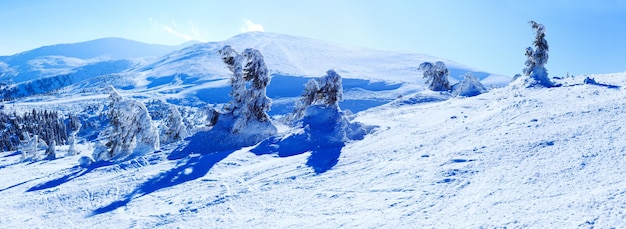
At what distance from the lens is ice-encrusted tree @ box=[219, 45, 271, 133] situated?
69.4ft

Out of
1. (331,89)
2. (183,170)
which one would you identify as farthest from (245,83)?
(183,170)

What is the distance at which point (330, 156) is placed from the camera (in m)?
14.2

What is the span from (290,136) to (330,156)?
380 cm

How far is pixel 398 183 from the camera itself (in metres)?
9.91

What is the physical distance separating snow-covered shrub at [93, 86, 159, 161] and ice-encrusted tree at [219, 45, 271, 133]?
4217 millimetres

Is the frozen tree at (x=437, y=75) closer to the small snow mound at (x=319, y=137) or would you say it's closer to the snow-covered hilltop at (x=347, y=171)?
the snow-covered hilltop at (x=347, y=171)

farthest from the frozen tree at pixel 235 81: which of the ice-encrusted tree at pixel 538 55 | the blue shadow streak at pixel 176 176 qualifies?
the ice-encrusted tree at pixel 538 55

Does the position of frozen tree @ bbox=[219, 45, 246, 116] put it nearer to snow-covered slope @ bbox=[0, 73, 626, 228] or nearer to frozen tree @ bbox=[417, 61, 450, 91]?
snow-covered slope @ bbox=[0, 73, 626, 228]

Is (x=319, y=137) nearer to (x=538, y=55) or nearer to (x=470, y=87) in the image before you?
(x=538, y=55)

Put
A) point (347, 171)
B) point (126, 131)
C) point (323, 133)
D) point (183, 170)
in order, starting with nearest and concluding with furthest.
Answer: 1. point (347, 171)
2. point (183, 170)
3. point (323, 133)
4. point (126, 131)

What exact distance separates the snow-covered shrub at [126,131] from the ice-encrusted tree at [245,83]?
13.8ft

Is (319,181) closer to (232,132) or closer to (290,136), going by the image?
(290,136)

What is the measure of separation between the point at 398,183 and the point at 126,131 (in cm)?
1612

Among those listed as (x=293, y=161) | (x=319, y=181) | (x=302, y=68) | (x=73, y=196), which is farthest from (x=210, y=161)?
(x=302, y=68)
